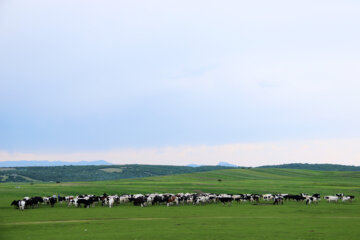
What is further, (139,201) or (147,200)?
(147,200)

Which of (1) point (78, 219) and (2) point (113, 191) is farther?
(2) point (113, 191)

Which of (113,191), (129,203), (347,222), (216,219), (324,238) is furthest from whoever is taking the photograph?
(113,191)

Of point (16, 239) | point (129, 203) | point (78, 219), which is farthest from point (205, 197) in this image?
point (16, 239)

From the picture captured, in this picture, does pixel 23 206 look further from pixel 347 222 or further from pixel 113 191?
pixel 347 222

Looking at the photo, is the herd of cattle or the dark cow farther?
the dark cow

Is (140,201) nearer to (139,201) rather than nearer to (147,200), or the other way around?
(139,201)

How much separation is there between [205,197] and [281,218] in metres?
18.8

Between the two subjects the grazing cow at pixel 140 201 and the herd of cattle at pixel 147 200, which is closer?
the herd of cattle at pixel 147 200

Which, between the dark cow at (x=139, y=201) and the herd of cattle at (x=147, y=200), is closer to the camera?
the herd of cattle at (x=147, y=200)

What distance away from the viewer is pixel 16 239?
2292 cm

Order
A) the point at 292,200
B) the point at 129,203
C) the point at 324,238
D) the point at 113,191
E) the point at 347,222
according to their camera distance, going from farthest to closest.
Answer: the point at 113,191
the point at 292,200
the point at 129,203
the point at 347,222
the point at 324,238

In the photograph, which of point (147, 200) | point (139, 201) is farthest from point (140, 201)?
point (147, 200)

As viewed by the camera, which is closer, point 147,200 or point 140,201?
point 140,201

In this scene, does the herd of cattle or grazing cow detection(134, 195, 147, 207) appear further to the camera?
grazing cow detection(134, 195, 147, 207)
